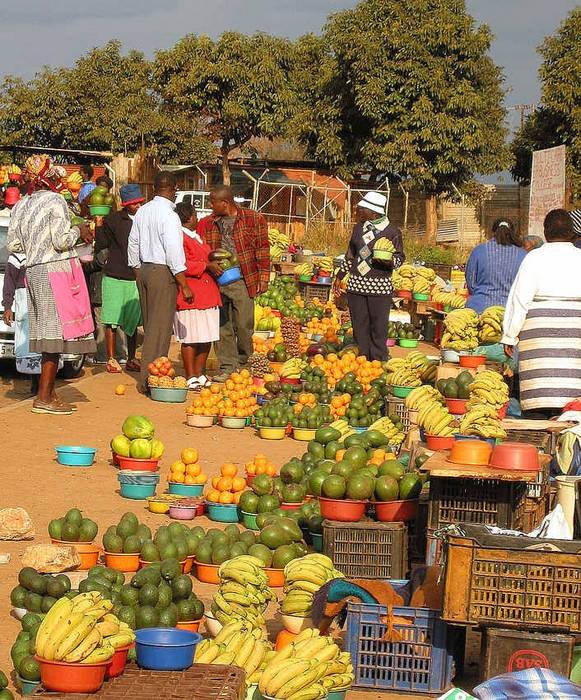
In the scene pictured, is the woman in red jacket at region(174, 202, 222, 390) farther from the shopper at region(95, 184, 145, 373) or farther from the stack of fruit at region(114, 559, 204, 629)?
the stack of fruit at region(114, 559, 204, 629)

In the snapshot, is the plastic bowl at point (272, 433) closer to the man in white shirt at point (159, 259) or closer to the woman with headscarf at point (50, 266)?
the woman with headscarf at point (50, 266)

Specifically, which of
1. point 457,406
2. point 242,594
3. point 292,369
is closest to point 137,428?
point 457,406

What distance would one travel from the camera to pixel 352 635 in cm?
568

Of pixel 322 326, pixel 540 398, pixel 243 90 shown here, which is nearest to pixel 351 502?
pixel 540 398

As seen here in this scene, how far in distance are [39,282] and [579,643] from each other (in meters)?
7.45

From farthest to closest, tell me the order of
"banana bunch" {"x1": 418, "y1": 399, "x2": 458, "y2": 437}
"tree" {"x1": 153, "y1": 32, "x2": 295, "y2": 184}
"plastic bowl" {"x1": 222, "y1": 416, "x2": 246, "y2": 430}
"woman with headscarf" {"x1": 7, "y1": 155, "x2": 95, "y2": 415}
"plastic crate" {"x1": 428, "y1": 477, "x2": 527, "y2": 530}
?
"tree" {"x1": 153, "y1": 32, "x2": 295, "y2": 184} → "plastic bowl" {"x1": 222, "y1": 416, "x2": 246, "y2": 430} → "woman with headscarf" {"x1": 7, "y1": 155, "x2": 95, "y2": 415} → "banana bunch" {"x1": 418, "y1": 399, "x2": 458, "y2": 437} → "plastic crate" {"x1": 428, "y1": 477, "x2": 527, "y2": 530}

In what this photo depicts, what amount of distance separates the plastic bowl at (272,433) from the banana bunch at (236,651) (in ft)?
21.7

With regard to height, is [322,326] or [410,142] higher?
[410,142]

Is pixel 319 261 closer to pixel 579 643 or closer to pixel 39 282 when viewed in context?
pixel 39 282

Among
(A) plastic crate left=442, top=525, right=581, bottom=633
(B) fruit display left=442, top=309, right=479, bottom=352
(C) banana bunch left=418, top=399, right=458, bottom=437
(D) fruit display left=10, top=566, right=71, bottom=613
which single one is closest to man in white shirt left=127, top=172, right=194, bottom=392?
(B) fruit display left=442, top=309, right=479, bottom=352

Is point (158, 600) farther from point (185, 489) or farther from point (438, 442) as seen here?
point (185, 489)

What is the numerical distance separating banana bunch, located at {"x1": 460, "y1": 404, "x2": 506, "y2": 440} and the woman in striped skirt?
706 mm

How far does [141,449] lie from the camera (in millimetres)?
9859

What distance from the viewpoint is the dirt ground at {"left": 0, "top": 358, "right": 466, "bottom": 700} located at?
831 centimetres
